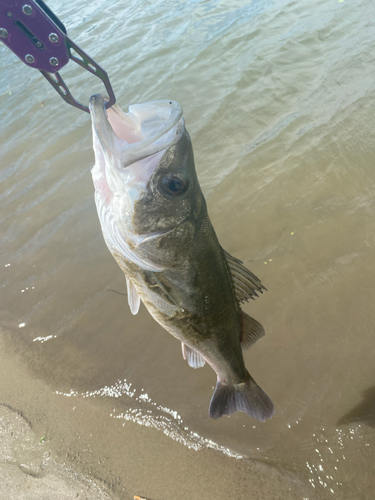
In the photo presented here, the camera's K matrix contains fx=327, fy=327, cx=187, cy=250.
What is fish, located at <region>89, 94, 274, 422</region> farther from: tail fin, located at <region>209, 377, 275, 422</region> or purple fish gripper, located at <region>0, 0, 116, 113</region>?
tail fin, located at <region>209, 377, 275, 422</region>

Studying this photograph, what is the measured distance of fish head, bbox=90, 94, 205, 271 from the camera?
1518 mm

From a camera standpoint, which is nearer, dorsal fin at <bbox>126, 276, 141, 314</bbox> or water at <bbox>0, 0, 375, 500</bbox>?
dorsal fin at <bbox>126, 276, 141, 314</bbox>

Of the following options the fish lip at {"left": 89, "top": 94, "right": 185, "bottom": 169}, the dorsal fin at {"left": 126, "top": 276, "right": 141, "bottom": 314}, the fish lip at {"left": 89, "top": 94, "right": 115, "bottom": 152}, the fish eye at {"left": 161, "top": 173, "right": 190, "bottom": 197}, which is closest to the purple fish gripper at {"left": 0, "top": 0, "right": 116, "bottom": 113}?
the fish lip at {"left": 89, "top": 94, "right": 115, "bottom": 152}

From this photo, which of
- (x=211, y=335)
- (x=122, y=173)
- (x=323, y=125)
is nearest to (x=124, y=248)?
(x=122, y=173)

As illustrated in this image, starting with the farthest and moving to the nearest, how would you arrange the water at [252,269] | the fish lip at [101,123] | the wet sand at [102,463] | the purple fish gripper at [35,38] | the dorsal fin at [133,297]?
the water at [252,269] → the wet sand at [102,463] → the dorsal fin at [133,297] → the fish lip at [101,123] → the purple fish gripper at [35,38]

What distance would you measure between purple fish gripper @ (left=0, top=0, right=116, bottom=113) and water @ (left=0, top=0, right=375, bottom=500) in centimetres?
242

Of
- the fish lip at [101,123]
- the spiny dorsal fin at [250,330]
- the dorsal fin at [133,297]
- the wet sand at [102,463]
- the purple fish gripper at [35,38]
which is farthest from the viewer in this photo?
the wet sand at [102,463]

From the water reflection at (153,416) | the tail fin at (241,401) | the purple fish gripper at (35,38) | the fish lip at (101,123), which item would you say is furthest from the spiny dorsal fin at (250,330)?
the purple fish gripper at (35,38)

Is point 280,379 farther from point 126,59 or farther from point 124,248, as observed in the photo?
point 126,59

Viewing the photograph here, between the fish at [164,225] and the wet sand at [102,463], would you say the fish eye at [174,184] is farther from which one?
the wet sand at [102,463]

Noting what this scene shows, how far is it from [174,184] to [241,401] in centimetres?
155

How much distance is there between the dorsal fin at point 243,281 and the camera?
1994 millimetres

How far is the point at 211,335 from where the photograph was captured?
6.63 feet

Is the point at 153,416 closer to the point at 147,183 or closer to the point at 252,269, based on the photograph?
the point at 252,269
